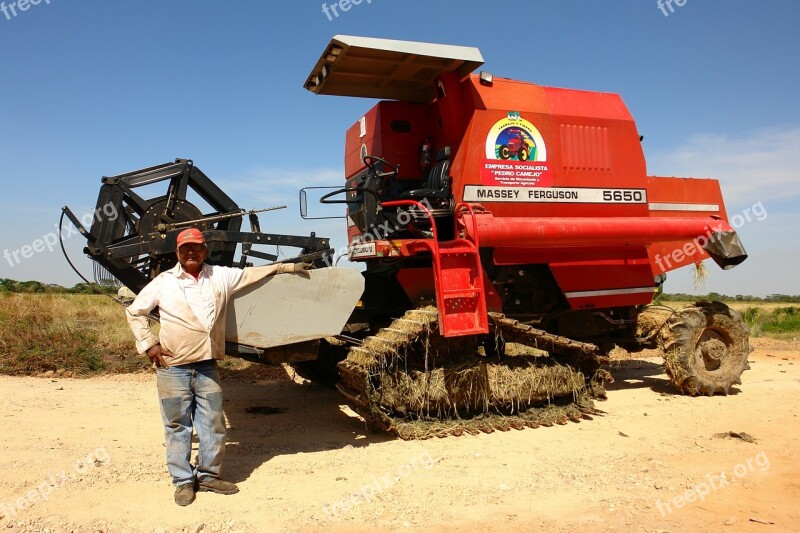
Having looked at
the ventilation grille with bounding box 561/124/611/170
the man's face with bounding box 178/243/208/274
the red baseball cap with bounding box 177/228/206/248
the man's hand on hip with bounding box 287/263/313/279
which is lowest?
the man's hand on hip with bounding box 287/263/313/279

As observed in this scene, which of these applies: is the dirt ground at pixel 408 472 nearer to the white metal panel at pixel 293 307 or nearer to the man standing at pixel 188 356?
the man standing at pixel 188 356

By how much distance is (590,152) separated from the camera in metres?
7.14

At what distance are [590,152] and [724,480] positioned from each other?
3975mm

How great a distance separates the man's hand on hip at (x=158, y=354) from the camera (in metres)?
4.41

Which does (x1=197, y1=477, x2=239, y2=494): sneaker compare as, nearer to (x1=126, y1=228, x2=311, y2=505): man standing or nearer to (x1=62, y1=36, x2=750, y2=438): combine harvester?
(x1=126, y1=228, x2=311, y2=505): man standing

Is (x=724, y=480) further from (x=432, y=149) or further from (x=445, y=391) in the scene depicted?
(x=432, y=149)

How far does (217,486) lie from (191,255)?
1.73m

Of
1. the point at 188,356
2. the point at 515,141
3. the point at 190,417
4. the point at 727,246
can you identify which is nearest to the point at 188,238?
the point at 188,356

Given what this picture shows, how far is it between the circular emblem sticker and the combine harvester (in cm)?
2

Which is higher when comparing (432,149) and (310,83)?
(310,83)

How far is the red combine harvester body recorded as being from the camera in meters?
6.43

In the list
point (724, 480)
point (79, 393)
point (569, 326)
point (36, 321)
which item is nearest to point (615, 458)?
point (724, 480)

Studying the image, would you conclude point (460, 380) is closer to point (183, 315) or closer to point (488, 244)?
point (488, 244)

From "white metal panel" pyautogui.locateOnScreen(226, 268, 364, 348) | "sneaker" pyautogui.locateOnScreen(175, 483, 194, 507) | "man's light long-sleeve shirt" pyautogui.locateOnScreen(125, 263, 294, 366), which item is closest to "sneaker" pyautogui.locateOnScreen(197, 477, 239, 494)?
"sneaker" pyautogui.locateOnScreen(175, 483, 194, 507)
